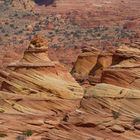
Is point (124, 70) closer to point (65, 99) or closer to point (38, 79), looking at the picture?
point (65, 99)

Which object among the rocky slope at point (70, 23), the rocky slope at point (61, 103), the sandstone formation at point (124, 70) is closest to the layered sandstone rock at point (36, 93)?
the rocky slope at point (61, 103)

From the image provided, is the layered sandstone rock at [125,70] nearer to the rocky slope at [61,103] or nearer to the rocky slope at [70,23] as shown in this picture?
the rocky slope at [61,103]

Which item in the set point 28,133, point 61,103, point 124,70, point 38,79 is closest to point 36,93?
point 38,79

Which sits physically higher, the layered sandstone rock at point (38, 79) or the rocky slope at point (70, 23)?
the layered sandstone rock at point (38, 79)

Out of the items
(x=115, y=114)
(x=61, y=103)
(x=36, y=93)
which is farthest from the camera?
(x=36, y=93)

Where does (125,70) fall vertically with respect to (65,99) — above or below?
above

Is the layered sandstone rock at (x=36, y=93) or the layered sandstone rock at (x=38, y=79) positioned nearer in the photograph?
the layered sandstone rock at (x=36, y=93)

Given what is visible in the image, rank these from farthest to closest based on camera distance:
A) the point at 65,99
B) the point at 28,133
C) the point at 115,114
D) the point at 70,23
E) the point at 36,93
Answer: the point at 70,23, the point at 36,93, the point at 65,99, the point at 28,133, the point at 115,114

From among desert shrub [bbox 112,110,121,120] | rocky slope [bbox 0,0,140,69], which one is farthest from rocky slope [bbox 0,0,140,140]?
rocky slope [bbox 0,0,140,69]

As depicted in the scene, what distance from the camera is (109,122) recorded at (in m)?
20.7

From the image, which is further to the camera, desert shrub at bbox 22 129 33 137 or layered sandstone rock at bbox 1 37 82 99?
layered sandstone rock at bbox 1 37 82 99

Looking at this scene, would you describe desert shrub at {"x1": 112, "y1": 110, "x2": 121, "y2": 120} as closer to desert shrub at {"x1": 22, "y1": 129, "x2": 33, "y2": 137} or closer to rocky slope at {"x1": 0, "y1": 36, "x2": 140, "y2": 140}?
rocky slope at {"x1": 0, "y1": 36, "x2": 140, "y2": 140}

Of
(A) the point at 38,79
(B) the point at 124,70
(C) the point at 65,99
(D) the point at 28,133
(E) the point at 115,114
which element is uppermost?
(B) the point at 124,70

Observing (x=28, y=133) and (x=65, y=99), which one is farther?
(x=65, y=99)
